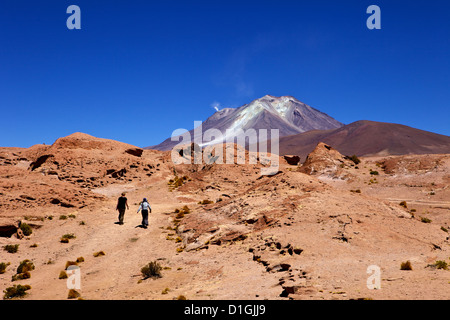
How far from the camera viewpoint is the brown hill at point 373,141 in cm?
14026

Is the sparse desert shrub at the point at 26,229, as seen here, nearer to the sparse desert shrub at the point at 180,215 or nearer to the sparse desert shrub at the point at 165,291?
the sparse desert shrub at the point at 180,215

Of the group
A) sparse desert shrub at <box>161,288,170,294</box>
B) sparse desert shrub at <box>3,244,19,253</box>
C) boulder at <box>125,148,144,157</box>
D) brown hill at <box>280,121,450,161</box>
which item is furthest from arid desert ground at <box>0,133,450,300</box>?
brown hill at <box>280,121,450,161</box>

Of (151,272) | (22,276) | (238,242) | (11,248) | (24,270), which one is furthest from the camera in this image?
(11,248)

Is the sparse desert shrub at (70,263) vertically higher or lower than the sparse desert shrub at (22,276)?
higher

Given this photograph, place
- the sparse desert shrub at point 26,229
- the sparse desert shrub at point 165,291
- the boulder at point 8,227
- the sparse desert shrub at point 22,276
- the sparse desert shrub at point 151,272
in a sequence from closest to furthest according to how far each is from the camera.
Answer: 1. the sparse desert shrub at point 165,291
2. the sparse desert shrub at point 151,272
3. the sparse desert shrub at point 22,276
4. the boulder at point 8,227
5. the sparse desert shrub at point 26,229

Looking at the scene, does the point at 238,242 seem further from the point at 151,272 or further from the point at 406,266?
the point at 406,266

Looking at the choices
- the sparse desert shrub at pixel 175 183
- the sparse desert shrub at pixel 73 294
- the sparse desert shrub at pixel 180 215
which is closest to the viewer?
the sparse desert shrub at pixel 73 294

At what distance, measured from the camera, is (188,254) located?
1401 cm

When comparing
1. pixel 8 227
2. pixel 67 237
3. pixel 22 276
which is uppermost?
pixel 8 227

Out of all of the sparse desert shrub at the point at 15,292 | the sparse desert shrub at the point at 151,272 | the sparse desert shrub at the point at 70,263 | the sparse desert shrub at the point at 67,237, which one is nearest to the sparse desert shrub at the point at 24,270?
the sparse desert shrub at the point at 70,263

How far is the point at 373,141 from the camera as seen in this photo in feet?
522

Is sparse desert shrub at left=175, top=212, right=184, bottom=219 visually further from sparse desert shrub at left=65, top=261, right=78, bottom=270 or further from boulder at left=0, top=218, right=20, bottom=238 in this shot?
boulder at left=0, top=218, right=20, bottom=238

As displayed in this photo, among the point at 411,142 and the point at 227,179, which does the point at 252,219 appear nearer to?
the point at 227,179

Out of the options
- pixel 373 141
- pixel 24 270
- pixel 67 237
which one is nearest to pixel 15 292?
pixel 24 270
